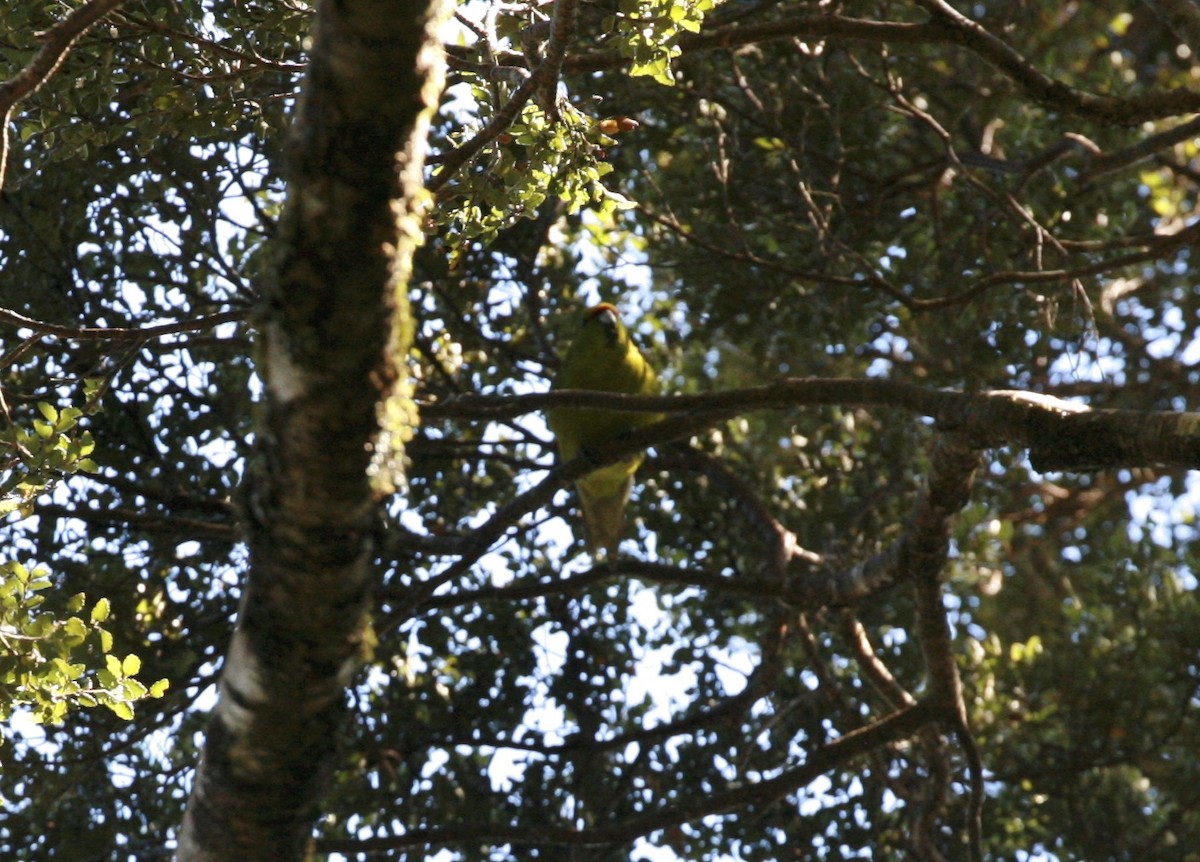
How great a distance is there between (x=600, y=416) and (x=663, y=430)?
1.46m

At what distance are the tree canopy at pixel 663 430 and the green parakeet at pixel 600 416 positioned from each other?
20 centimetres

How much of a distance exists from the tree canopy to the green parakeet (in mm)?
197

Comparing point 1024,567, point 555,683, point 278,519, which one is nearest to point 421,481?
point 555,683

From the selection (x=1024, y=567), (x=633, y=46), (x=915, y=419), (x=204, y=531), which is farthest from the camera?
(x=1024, y=567)

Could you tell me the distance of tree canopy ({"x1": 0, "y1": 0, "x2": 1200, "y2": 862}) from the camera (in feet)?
10.4

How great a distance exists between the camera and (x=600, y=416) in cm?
533

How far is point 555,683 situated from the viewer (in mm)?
5594

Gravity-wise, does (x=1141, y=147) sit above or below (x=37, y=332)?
above

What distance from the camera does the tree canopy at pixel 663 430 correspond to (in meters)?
3.16

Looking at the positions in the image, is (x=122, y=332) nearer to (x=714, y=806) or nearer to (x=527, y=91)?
(x=527, y=91)

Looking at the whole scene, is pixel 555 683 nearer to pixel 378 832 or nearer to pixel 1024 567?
pixel 378 832

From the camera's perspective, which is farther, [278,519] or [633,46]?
[633,46]

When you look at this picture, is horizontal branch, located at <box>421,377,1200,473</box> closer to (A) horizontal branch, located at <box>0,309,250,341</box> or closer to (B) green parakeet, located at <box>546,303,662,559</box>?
(A) horizontal branch, located at <box>0,309,250,341</box>

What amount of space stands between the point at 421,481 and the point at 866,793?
2.41 meters
